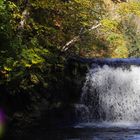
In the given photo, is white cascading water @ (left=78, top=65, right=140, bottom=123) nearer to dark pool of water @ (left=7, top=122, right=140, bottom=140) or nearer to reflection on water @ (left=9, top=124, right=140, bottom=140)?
reflection on water @ (left=9, top=124, right=140, bottom=140)

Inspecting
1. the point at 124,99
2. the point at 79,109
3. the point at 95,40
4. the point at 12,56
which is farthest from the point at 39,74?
the point at 95,40

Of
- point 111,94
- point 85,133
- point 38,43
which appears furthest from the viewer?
point 111,94

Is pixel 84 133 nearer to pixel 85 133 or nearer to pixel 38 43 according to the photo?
pixel 85 133

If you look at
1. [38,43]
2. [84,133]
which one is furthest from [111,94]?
[38,43]

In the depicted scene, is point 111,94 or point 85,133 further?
point 111,94

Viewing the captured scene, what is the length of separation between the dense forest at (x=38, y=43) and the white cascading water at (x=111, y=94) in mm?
1238

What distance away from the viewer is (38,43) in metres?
20.2

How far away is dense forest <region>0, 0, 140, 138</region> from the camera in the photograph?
17266mm

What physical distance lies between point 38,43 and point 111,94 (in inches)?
262

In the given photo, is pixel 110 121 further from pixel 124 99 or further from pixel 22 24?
→ pixel 22 24

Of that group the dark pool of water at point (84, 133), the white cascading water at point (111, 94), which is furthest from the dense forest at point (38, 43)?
the dark pool of water at point (84, 133)

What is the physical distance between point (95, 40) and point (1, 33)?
43.5 feet

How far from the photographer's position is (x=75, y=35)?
25.5 metres

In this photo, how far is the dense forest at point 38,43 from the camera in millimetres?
17266
